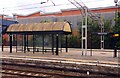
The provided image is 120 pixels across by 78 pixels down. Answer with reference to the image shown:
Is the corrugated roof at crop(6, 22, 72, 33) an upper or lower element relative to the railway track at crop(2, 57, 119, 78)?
upper

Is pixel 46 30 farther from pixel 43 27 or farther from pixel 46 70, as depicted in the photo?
pixel 46 70

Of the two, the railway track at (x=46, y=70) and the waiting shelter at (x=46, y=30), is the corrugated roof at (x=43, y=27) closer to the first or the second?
the waiting shelter at (x=46, y=30)

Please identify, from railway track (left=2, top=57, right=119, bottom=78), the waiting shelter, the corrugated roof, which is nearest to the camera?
railway track (left=2, top=57, right=119, bottom=78)

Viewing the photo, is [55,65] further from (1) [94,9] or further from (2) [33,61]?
(1) [94,9]

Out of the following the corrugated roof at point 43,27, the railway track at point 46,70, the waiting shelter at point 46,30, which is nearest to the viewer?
the railway track at point 46,70

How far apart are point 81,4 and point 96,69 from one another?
491 inches

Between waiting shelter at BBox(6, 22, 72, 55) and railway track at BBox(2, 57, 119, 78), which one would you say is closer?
railway track at BBox(2, 57, 119, 78)

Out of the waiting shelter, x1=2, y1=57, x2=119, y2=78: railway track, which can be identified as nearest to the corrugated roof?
the waiting shelter

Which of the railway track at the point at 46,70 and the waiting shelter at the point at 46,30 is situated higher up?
the waiting shelter at the point at 46,30

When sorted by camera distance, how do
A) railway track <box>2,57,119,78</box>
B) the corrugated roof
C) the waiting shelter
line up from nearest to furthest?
railway track <box>2,57,119,78</box>
the waiting shelter
the corrugated roof

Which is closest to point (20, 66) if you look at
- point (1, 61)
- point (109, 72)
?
point (1, 61)

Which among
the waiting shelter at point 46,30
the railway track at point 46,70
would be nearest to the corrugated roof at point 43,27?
the waiting shelter at point 46,30

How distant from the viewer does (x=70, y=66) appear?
1426cm

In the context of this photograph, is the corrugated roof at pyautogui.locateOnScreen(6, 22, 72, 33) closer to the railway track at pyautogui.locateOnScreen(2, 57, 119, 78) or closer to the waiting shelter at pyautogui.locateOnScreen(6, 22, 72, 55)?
the waiting shelter at pyautogui.locateOnScreen(6, 22, 72, 55)
